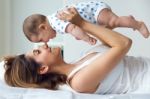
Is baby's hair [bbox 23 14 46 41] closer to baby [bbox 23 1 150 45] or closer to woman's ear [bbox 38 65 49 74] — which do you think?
baby [bbox 23 1 150 45]

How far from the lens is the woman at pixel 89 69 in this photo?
3.82 feet

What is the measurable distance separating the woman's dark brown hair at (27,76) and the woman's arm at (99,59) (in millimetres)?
124

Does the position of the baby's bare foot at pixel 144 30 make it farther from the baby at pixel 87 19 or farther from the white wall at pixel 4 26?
the white wall at pixel 4 26

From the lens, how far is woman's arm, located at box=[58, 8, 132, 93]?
1155mm

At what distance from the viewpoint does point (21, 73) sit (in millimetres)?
1251

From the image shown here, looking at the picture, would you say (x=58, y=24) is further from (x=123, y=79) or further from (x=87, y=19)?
(x=123, y=79)

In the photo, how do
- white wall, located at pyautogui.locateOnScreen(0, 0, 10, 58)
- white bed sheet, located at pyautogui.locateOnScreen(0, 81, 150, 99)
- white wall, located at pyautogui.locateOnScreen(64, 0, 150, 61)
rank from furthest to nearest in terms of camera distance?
1. white wall, located at pyautogui.locateOnScreen(0, 0, 10, 58)
2. white wall, located at pyautogui.locateOnScreen(64, 0, 150, 61)
3. white bed sheet, located at pyautogui.locateOnScreen(0, 81, 150, 99)

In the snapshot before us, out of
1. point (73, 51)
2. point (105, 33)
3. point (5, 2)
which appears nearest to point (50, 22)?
point (105, 33)

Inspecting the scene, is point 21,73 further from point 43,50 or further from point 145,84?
point 145,84

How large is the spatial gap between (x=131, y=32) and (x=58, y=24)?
0.90 metres

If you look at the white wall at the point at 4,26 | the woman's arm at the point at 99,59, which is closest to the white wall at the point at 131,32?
the white wall at the point at 4,26

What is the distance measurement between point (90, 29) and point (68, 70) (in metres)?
0.19

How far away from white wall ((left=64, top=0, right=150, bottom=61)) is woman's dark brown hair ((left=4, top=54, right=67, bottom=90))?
0.73m

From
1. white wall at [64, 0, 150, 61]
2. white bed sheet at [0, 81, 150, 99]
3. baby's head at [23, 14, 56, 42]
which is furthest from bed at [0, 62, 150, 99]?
white wall at [64, 0, 150, 61]
